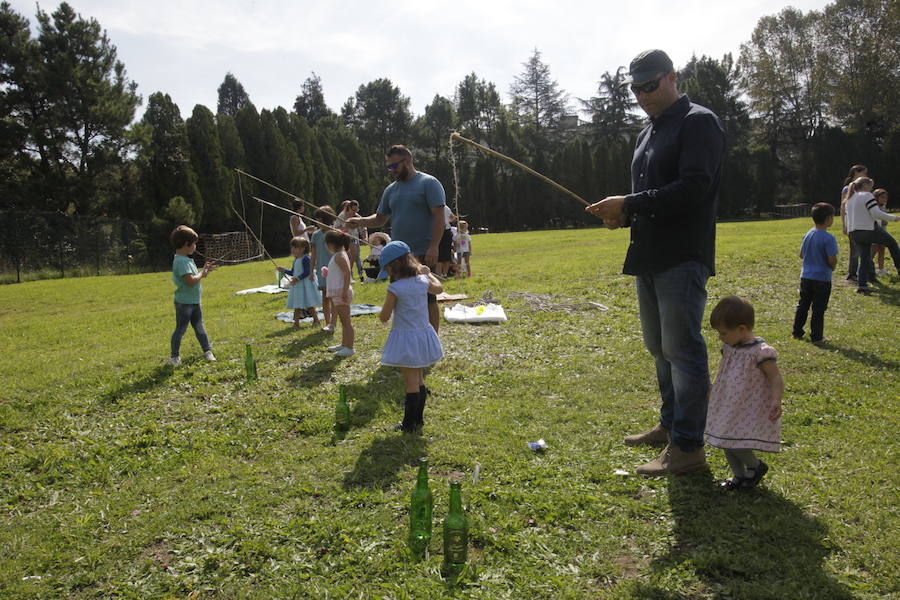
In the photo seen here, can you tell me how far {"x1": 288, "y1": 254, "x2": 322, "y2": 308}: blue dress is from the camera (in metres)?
9.09

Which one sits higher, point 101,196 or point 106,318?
point 101,196

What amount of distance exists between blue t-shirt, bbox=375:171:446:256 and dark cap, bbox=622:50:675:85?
2705 millimetres

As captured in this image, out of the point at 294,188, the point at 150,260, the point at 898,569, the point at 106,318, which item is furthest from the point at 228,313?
the point at 294,188

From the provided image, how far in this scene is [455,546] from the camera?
3.00 metres

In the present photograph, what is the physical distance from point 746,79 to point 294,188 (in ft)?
129

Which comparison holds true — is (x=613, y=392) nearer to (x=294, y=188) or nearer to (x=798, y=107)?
(x=294, y=188)

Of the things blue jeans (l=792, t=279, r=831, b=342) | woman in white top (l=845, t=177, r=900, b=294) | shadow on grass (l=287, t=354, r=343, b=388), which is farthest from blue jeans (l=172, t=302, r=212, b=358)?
woman in white top (l=845, t=177, r=900, b=294)

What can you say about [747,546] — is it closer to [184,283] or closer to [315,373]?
[315,373]

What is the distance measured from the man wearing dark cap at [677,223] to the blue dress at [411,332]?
169 centimetres

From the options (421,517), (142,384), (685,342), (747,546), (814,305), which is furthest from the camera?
(814,305)

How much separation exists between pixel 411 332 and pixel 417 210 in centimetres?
171

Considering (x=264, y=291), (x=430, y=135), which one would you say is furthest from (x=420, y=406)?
(x=430, y=135)

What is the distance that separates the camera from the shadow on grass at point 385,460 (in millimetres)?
3934

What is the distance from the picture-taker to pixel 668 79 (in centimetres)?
351
